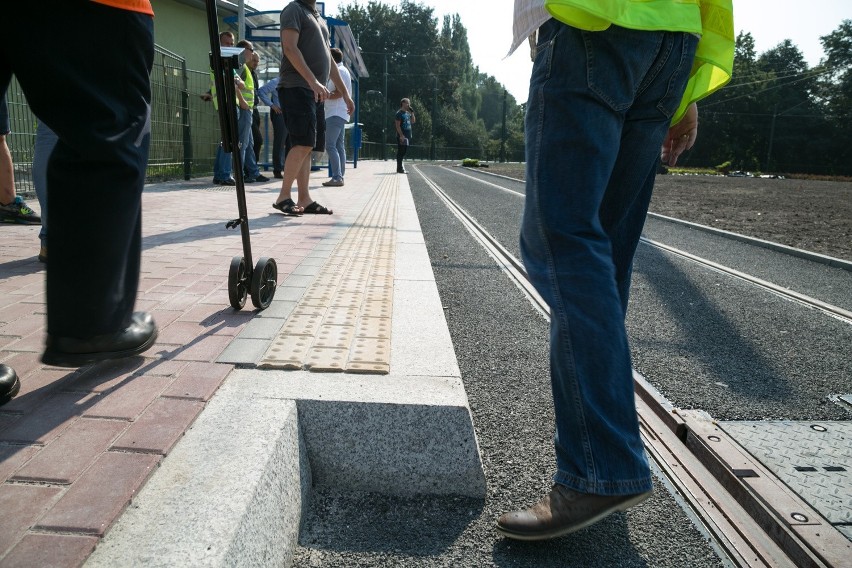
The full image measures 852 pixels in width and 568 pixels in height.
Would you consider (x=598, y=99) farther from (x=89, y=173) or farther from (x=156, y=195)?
(x=156, y=195)

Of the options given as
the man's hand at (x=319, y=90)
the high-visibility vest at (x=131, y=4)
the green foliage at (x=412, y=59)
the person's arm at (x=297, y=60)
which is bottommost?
the high-visibility vest at (x=131, y=4)

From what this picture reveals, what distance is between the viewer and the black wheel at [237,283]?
270cm

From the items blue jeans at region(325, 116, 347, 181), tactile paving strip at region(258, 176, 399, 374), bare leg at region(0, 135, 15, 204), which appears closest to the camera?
tactile paving strip at region(258, 176, 399, 374)

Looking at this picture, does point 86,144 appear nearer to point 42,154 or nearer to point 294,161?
point 42,154

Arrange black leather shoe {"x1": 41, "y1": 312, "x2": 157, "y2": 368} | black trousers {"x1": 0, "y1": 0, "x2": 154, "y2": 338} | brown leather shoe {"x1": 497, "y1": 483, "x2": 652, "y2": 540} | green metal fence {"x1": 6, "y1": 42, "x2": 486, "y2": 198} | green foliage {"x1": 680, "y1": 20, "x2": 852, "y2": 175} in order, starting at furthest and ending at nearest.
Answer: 1. green foliage {"x1": 680, "y1": 20, "x2": 852, "y2": 175}
2. green metal fence {"x1": 6, "y1": 42, "x2": 486, "y2": 198}
3. black leather shoe {"x1": 41, "y1": 312, "x2": 157, "y2": 368}
4. black trousers {"x1": 0, "y1": 0, "x2": 154, "y2": 338}
5. brown leather shoe {"x1": 497, "y1": 483, "x2": 652, "y2": 540}

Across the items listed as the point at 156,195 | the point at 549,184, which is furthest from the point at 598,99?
the point at 156,195

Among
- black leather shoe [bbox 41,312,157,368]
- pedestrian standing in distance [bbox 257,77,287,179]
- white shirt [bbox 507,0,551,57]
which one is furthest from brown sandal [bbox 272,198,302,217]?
pedestrian standing in distance [bbox 257,77,287,179]

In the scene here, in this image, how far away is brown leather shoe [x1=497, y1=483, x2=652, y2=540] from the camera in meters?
1.53

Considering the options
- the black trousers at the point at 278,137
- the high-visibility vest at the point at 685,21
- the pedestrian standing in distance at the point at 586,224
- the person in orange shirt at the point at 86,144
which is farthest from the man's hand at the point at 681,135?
the black trousers at the point at 278,137

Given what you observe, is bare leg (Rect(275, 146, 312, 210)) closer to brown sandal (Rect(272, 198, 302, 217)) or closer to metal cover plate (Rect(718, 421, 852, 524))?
brown sandal (Rect(272, 198, 302, 217))

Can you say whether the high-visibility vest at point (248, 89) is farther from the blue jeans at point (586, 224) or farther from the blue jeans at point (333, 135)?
the blue jeans at point (586, 224)

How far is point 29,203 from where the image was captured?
6762 mm

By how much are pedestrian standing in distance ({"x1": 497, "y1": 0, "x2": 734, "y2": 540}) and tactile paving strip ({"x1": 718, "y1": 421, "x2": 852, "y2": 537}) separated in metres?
0.62

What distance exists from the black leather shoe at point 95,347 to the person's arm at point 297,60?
411 centimetres
